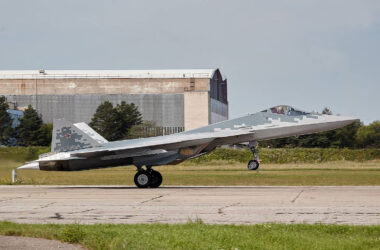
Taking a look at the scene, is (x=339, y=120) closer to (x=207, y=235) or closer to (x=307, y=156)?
(x=207, y=235)

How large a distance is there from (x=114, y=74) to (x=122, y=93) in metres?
2.75

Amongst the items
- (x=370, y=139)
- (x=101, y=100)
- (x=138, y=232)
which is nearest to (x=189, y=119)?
(x=101, y=100)

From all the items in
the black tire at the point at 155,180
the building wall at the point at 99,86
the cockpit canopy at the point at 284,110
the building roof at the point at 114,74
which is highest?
the building roof at the point at 114,74

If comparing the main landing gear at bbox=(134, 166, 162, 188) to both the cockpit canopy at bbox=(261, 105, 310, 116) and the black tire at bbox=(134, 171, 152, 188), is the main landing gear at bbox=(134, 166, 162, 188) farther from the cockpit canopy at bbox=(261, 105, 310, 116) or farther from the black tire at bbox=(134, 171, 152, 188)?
the cockpit canopy at bbox=(261, 105, 310, 116)

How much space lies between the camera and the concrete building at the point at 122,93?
83.5 m

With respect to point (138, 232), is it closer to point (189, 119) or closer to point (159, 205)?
point (159, 205)

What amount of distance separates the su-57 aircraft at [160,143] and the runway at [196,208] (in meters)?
4.87

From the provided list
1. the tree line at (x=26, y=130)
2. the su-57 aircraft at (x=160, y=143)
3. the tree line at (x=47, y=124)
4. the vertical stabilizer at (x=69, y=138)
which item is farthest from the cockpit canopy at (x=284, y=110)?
the tree line at (x=26, y=130)

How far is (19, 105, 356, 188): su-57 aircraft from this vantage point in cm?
2412

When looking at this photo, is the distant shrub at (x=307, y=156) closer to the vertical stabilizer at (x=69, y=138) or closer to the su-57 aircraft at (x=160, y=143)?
the su-57 aircraft at (x=160, y=143)

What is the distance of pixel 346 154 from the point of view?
53.7 meters

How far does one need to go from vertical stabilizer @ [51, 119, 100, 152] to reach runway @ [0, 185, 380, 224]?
222 inches

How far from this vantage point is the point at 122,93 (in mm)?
85438

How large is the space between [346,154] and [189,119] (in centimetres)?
3296
